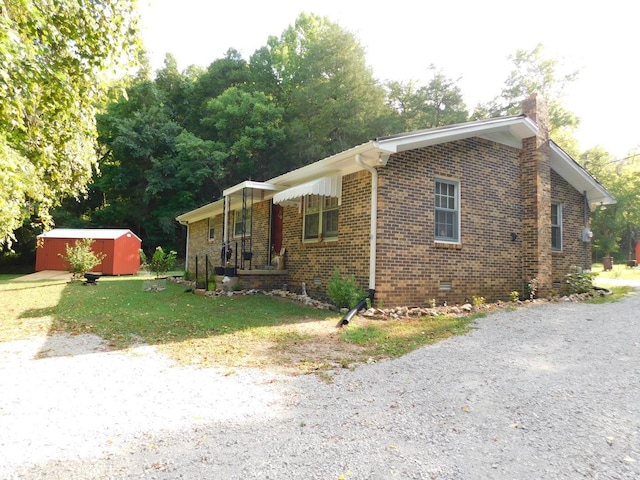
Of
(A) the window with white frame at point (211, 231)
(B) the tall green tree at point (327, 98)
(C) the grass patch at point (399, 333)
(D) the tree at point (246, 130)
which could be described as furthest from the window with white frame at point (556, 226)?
(D) the tree at point (246, 130)

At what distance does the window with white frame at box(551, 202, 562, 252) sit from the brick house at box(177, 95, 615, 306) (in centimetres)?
3

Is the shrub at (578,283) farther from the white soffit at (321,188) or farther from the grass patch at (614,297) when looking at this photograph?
the white soffit at (321,188)

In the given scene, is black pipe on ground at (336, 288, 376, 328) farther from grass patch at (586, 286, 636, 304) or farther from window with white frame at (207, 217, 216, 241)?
window with white frame at (207, 217, 216, 241)

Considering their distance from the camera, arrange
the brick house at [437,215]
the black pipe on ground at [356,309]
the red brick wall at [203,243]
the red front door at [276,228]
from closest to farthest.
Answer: the black pipe on ground at [356,309]
the brick house at [437,215]
the red front door at [276,228]
the red brick wall at [203,243]

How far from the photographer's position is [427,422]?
10.1 ft

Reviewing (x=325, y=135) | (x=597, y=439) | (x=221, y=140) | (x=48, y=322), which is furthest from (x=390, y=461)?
(x=221, y=140)

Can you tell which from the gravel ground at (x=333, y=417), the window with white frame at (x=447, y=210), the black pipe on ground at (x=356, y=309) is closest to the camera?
the gravel ground at (x=333, y=417)

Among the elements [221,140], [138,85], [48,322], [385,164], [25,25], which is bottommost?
[48,322]

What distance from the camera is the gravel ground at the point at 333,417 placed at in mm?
2410

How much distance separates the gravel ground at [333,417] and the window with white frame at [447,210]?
13.7 ft

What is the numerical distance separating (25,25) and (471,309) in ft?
27.2

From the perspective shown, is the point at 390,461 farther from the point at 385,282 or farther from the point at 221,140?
the point at 221,140

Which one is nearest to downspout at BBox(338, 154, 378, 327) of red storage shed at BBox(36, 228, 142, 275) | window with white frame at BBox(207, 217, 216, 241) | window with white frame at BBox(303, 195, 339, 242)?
window with white frame at BBox(303, 195, 339, 242)

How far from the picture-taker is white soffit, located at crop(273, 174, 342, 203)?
8.69m
